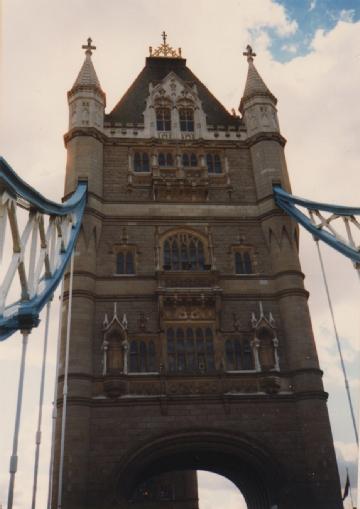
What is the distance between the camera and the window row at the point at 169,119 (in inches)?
1183

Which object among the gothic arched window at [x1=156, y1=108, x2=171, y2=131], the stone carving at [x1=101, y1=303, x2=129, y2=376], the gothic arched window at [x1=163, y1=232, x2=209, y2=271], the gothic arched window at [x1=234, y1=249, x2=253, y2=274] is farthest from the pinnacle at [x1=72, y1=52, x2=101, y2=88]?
the stone carving at [x1=101, y1=303, x2=129, y2=376]

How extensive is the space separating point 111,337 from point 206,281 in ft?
15.4

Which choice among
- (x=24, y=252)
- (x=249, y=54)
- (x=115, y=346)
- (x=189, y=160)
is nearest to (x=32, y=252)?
(x=24, y=252)

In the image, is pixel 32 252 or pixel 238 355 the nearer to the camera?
pixel 32 252

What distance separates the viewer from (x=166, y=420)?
68.9 ft

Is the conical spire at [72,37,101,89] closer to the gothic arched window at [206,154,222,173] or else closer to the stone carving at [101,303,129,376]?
the gothic arched window at [206,154,222,173]

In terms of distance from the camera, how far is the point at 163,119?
1195 inches

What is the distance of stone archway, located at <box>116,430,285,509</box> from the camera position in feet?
66.1

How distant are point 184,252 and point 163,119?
Answer: 8728mm

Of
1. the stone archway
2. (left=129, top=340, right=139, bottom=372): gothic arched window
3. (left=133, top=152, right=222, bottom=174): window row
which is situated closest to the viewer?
the stone archway

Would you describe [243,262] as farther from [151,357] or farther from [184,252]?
[151,357]

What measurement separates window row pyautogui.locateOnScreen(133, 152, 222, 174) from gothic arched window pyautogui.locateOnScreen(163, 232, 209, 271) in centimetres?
429

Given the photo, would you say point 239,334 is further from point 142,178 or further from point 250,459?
point 142,178

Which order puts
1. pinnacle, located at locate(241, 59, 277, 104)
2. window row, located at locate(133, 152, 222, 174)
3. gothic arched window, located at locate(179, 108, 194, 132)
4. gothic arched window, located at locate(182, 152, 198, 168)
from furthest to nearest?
pinnacle, located at locate(241, 59, 277, 104)
gothic arched window, located at locate(179, 108, 194, 132)
gothic arched window, located at locate(182, 152, 198, 168)
window row, located at locate(133, 152, 222, 174)
